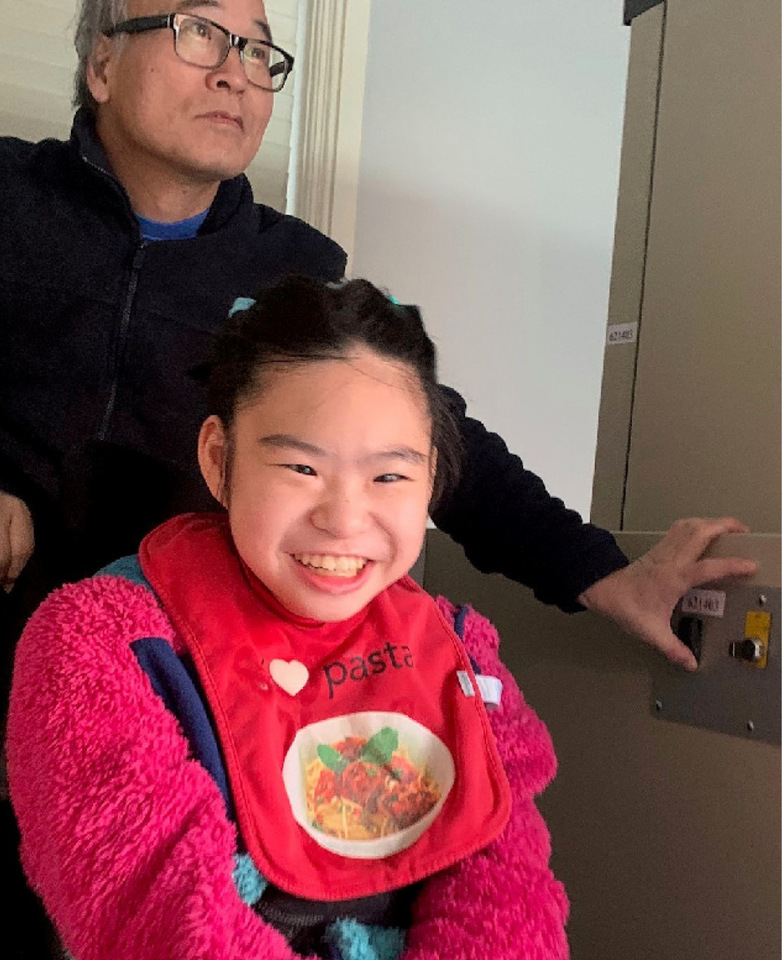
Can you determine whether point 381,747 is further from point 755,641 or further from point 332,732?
point 755,641

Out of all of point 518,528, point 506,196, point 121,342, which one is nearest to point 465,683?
point 518,528

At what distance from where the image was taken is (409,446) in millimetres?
784

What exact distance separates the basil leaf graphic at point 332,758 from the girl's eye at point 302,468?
0.73 ft

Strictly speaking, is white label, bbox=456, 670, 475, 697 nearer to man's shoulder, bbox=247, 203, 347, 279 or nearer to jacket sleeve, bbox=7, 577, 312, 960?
jacket sleeve, bbox=7, 577, 312, 960

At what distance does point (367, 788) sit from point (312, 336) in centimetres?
38

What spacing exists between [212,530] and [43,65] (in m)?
1.05

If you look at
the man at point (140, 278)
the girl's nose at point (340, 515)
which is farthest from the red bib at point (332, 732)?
the man at point (140, 278)

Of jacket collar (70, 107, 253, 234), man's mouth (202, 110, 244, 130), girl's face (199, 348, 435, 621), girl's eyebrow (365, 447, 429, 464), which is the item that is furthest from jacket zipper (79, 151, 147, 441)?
girl's eyebrow (365, 447, 429, 464)

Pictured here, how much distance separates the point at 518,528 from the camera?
3.38 ft

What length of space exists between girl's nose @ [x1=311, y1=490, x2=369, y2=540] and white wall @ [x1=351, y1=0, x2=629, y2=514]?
3.06 ft

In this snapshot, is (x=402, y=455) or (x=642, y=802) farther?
(x=642, y=802)

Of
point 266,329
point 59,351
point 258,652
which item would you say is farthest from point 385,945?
point 59,351

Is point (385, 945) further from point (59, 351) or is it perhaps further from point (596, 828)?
point (59, 351)

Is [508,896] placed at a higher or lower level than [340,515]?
lower
